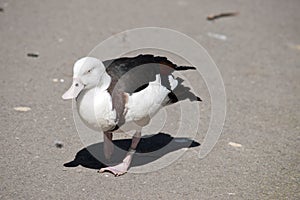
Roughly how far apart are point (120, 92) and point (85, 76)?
27 centimetres

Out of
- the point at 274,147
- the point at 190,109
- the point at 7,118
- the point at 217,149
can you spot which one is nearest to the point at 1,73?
the point at 7,118

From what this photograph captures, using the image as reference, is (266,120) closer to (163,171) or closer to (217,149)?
(217,149)

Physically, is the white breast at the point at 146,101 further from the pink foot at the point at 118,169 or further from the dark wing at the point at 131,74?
the pink foot at the point at 118,169

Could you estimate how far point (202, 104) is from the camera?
214 inches

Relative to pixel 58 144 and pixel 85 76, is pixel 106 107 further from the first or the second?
pixel 58 144

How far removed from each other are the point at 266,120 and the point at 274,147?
54cm

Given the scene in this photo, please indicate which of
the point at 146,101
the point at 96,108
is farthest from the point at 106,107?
the point at 146,101

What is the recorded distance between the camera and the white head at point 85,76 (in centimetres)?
371

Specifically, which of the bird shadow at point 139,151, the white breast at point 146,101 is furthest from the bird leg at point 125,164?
the white breast at point 146,101

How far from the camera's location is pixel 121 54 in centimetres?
629

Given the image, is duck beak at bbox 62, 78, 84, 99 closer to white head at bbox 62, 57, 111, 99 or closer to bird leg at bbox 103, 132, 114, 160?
white head at bbox 62, 57, 111, 99

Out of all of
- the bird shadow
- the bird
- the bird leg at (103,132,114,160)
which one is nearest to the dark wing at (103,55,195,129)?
the bird

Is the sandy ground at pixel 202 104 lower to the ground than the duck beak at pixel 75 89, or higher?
lower

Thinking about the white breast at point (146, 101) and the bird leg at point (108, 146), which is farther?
the bird leg at point (108, 146)
